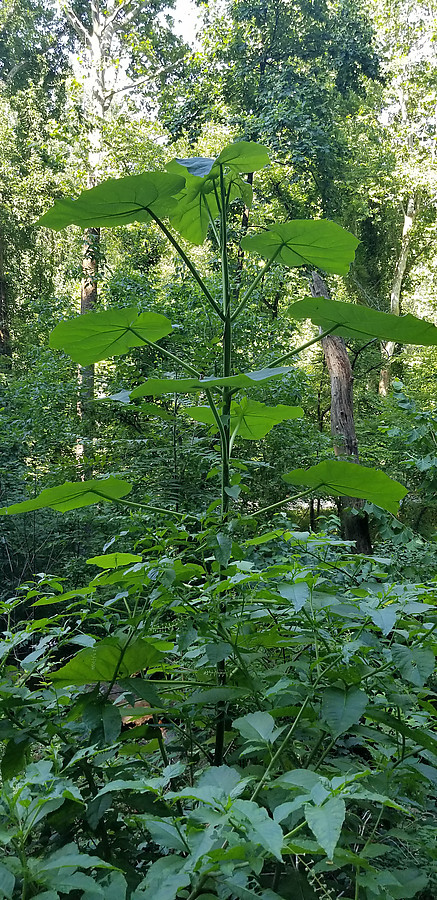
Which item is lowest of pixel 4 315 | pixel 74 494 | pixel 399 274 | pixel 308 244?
pixel 74 494

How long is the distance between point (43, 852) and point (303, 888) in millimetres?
294

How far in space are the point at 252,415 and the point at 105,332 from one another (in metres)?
0.28

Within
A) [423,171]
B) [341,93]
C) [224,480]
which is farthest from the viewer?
[423,171]

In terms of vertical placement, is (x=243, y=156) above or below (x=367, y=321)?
above

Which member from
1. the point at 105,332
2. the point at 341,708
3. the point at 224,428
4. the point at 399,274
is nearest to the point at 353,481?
the point at 224,428

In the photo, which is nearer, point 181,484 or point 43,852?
point 43,852

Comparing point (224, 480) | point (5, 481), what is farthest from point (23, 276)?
point (224, 480)

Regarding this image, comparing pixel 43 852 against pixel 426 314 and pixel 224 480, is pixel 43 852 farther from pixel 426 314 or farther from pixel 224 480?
pixel 426 314

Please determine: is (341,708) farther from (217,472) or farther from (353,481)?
(217,472)

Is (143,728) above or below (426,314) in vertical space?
below

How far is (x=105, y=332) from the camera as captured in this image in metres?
0.96

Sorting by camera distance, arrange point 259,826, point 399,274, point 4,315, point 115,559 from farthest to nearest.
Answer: point 399,274 < point 4,315 < point 115,559 < point 259,826

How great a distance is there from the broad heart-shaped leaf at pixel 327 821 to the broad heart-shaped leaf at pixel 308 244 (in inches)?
29.3

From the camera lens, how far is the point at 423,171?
1205 cm
